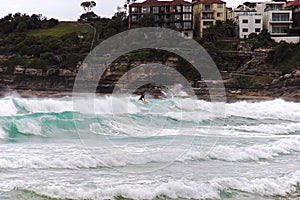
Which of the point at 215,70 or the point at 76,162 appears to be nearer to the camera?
the point at 76,162

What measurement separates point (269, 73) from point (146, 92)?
1441cm

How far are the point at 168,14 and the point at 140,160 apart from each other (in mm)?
57170

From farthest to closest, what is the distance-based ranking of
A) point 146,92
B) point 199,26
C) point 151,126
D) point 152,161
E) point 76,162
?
point 199,26, point 146,92, point 151,126, point 152,161, point 76,162

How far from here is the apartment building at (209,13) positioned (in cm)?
6838

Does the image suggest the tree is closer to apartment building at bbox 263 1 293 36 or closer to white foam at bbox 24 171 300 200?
apartment building at bbox 263 1 293 36

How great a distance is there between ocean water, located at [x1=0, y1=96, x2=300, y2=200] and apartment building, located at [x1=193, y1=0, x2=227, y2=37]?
1761 inches

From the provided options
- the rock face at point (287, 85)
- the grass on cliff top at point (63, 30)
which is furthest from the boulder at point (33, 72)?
the rock face at point (287, 85)

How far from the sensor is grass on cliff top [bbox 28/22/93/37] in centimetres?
7838

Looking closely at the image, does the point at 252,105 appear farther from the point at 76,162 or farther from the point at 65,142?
the point at 76,162

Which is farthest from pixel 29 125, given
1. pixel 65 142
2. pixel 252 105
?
pixel 252 105

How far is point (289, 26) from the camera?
212ft

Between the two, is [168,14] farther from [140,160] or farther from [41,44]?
[140,160]

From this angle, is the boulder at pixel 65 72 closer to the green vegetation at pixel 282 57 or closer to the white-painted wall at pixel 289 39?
the green vegetation at pixel 282 57

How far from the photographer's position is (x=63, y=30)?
269ft
